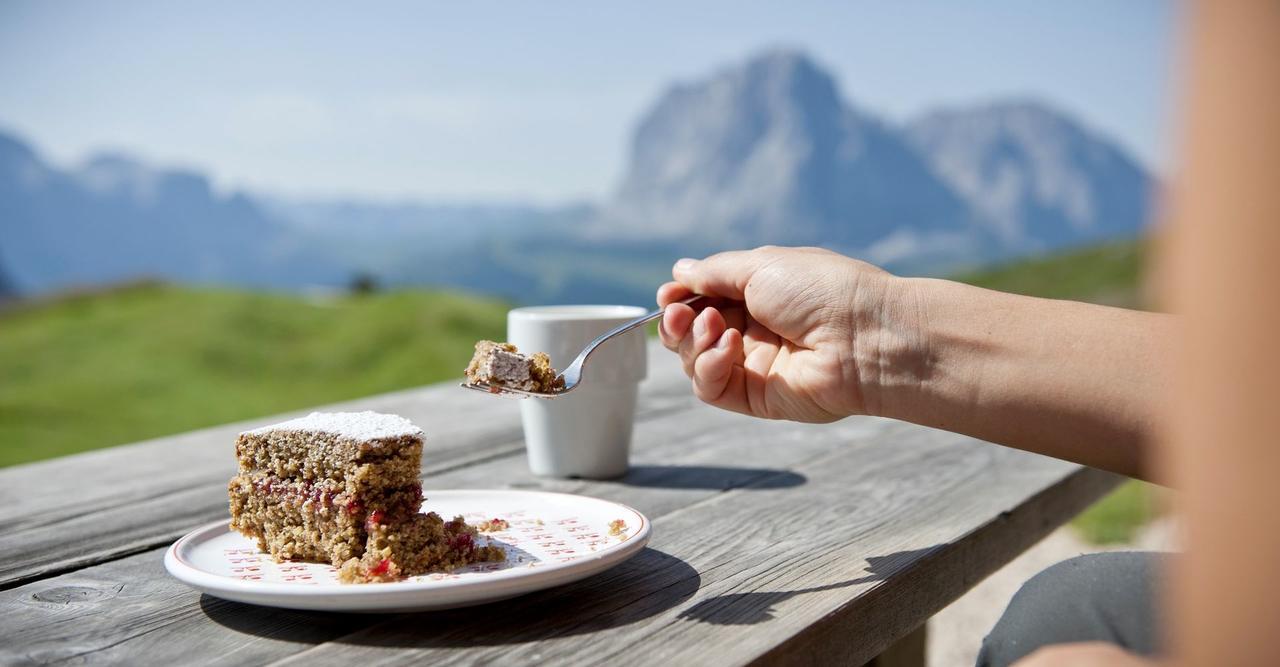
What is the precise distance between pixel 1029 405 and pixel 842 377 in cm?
29

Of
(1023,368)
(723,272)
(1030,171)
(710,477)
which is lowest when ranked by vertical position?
(1030,171)

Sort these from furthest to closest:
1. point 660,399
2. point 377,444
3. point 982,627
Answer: point 982,627 < point 660,399 < point 377,444

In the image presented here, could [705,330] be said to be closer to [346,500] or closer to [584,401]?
[584,401]

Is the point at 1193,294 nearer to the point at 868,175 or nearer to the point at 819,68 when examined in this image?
the point at 868,175

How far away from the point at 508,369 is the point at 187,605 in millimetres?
523

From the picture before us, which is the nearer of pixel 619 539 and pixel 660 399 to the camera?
pixel 619 539

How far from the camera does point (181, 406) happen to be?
38.7ft

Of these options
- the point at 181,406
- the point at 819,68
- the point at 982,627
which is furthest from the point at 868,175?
the point at 982,627

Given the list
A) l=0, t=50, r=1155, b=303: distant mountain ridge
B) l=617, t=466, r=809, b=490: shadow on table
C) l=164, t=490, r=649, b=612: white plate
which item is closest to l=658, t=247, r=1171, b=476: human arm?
l=617, t=466, r=809, b=490: shadow on table

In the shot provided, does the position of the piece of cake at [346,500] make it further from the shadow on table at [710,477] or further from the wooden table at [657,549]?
the shadow on table at [710,477]

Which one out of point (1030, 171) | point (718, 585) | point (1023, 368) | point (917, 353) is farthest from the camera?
point (1030, 171)

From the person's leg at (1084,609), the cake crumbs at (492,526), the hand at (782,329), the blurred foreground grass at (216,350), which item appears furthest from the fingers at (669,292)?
the blurred foreground grass at (216,350)

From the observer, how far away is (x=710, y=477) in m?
1.76

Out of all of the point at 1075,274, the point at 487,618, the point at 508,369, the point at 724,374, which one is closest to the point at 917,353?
the point at 724,374
